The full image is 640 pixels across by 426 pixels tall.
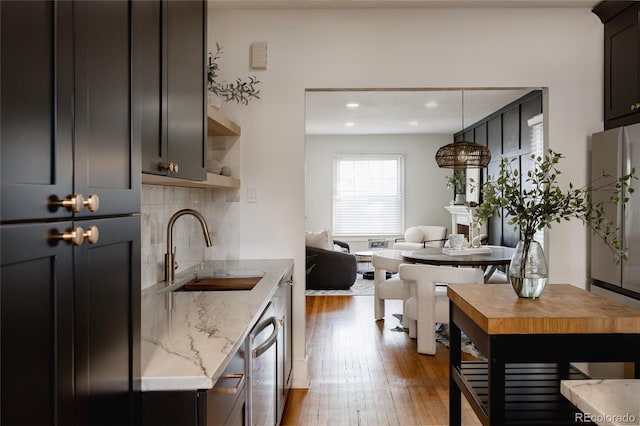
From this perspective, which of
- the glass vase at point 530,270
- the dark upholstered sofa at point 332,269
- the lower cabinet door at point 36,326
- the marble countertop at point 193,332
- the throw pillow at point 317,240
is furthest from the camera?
the throw pillow at point 317,240

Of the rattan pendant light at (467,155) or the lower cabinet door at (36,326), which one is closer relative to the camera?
the lower cabinet door at (36,326)

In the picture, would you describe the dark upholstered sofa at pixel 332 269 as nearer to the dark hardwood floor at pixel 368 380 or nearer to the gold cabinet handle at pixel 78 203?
the dark hardwood floor at pixel 368 380

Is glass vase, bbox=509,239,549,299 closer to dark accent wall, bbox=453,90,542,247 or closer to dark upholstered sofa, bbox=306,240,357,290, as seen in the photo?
dark accent wall, bbox=453,90,542,247

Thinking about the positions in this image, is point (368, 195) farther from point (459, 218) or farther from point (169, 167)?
point (169, 167)

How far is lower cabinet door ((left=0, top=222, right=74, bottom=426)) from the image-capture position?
0.67 metres

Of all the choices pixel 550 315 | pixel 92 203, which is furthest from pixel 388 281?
pixel 92 203

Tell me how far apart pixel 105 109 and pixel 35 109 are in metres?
0.23

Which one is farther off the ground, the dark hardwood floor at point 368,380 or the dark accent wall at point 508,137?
the dark accent wall at point 508,137

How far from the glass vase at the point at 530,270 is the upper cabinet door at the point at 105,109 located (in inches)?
57.3

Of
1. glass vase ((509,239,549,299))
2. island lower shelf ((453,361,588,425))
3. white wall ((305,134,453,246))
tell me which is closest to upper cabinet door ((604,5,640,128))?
glass vase ((509,239,549,299))

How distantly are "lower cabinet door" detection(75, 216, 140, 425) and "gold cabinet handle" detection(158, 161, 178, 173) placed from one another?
1.49ft

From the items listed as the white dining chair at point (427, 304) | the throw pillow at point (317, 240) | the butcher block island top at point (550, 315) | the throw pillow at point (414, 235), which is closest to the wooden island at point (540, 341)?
the butcher block island top at point (550, 315)

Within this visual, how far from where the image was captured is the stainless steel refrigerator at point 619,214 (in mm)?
2736

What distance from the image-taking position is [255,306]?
1876 millimetres
